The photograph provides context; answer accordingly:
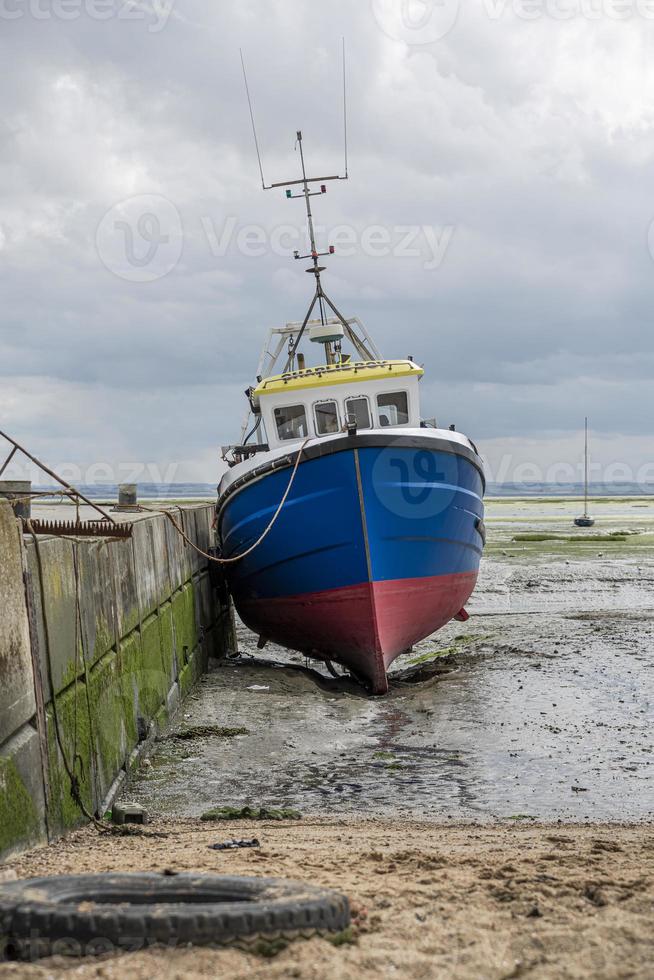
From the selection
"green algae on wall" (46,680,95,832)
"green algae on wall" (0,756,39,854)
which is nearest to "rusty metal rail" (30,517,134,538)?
"green algae on wall" (46,680,95,832)

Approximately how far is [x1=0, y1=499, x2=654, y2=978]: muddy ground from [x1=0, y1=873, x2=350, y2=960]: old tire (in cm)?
10

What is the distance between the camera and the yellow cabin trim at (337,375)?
13484 mm

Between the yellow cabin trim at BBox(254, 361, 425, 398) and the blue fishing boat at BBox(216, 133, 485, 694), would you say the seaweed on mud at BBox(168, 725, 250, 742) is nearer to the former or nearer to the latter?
the blue fishing boat at BBox(216, 133, 485, 694)

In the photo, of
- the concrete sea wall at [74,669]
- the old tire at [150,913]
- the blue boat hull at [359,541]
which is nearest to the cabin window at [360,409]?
the blue boat hull at [359,541]

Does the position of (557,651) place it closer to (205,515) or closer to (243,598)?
(243,598)

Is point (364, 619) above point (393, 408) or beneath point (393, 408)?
beneath

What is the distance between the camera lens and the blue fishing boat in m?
11.1

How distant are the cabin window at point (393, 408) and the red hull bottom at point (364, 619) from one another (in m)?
2.53

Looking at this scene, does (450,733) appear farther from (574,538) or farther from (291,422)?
(574,538)

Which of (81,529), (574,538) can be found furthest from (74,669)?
(574,538)

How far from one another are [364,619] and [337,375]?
399 centimetres

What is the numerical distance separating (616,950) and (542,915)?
398 mm

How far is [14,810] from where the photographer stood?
4348 millimetres

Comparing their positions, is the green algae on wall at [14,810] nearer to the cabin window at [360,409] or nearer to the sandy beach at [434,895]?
the sandy beach at [434,895]
